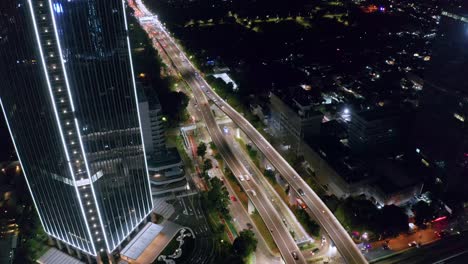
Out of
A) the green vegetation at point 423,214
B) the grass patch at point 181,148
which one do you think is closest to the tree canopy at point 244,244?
the grass patch at point 181,148

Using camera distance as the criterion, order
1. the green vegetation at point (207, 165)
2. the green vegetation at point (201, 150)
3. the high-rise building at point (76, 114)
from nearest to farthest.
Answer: the high-rise building at point (76, 114) < the green vegetation at point (207, 165) < the green vegetation at point (201, 150)

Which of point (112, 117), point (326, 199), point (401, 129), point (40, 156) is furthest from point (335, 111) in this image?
point (40, 156)

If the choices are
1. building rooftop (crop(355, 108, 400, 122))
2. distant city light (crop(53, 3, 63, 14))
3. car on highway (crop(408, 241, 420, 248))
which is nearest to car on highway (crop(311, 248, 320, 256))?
car on highway (crop(408, 241, 420, 248))

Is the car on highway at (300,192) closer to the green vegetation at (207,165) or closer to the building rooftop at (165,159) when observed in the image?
the green vegetation at (207,165)

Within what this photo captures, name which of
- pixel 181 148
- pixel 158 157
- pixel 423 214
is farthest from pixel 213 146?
pixel 423 214

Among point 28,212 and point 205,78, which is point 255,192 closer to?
point 28,212
